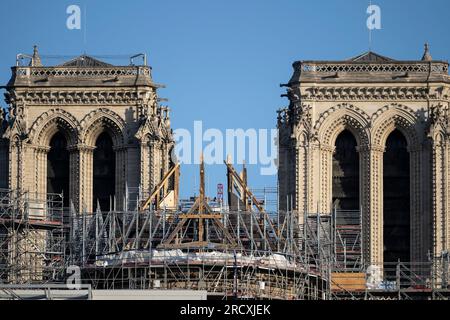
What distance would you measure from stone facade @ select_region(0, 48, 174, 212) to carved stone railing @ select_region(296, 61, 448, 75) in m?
7.28

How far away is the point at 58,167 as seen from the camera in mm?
121938

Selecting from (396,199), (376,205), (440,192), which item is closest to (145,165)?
(376,205)

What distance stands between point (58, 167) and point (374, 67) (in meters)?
15.4

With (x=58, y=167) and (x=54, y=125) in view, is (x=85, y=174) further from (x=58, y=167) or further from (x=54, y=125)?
(x=54, y=125)

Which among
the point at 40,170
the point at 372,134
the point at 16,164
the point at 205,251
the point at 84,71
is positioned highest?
the point at 84,71

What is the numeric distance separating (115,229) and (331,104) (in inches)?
523

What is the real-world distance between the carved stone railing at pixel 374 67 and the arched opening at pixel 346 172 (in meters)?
2.94

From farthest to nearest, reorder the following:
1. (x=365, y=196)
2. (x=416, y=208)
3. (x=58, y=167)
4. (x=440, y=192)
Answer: (x=58, y=167), (x=416, y=208), (x=365, y=196), (x=440, y=192)

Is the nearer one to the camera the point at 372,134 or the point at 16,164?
the point at 372,134

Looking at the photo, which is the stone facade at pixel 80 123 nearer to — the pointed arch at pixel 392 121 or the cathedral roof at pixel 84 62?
the cathedral roof at pixel 84 62

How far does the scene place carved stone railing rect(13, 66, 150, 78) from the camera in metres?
121

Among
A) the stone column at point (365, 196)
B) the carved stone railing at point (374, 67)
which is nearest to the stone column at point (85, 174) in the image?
the carved stone railing at point (374, 67)
